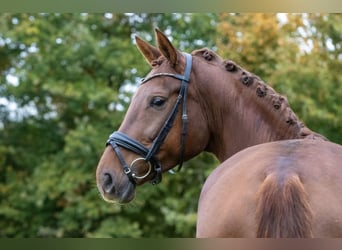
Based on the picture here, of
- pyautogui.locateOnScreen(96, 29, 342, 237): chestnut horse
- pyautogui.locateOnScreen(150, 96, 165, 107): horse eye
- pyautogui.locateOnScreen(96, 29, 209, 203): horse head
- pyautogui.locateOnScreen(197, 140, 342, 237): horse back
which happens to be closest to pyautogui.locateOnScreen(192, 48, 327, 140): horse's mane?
pyautogui.locateOnScreen(96, 29, 342, 237): chestnut horse

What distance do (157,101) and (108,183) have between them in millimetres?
540

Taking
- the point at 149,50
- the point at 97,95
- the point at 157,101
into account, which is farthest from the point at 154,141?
the point at 97,95

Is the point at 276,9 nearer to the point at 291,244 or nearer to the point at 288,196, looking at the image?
the point at 288,196

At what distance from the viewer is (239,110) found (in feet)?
12.0

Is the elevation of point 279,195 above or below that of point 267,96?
below

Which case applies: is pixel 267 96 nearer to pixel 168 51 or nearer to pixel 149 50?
pixel 168 51

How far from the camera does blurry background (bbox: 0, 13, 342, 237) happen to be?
10156mm

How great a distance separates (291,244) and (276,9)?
132cm

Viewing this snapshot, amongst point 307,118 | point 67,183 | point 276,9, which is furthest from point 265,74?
point 276,9

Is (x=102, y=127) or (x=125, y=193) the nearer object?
(x=125, y=193)

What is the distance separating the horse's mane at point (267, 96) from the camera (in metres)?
3.51

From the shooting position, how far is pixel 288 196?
85.7 inches

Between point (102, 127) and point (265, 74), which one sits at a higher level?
point (265, 74)

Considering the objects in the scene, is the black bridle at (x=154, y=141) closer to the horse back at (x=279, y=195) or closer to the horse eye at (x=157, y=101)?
the horse eye at (x=157, y=101)
